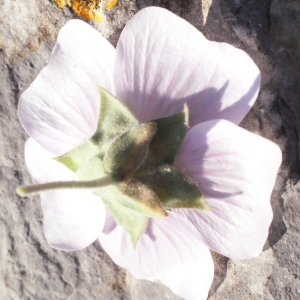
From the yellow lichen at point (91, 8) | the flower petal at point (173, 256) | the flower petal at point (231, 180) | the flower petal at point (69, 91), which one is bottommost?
the flower petal at point (173, 256)

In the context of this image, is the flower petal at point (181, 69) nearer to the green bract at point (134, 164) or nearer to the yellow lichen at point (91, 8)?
the green bract at point (134, 164)

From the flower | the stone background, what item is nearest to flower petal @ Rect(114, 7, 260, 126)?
the flower

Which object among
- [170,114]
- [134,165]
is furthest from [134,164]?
[170,114]

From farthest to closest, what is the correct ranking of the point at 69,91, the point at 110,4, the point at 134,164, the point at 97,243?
the point at 97,243
the point at 110,4
the point at 69,91
the point at 134,164

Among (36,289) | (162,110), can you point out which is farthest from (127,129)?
(36,289)

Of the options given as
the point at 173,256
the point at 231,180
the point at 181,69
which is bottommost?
the point at 173,256

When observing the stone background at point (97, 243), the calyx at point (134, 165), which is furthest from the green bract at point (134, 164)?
the stone background at point (97, 243)

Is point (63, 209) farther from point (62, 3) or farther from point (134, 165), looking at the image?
point (62, 3)
